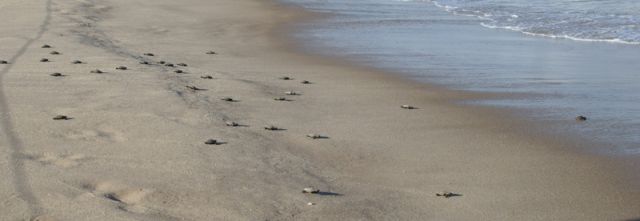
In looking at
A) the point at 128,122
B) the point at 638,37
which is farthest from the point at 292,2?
the point at 128,122

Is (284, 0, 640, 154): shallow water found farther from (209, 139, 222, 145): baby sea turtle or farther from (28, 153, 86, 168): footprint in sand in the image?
(28, 153, 86, 168): footprint in sand

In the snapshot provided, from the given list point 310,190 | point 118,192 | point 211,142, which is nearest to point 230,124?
point 211,142

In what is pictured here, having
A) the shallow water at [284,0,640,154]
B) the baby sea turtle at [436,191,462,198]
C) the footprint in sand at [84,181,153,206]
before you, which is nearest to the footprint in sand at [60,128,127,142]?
the footprint in sand at [84,181,153,206]

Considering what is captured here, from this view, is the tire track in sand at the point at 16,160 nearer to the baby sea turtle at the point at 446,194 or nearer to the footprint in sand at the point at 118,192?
the footprint in sand at the point at 118,192

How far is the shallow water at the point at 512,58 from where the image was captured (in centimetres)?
772

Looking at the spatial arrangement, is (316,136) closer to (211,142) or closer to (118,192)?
(211,142)

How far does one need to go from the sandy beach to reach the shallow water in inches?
17.1

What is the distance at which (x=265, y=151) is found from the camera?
5.83 m

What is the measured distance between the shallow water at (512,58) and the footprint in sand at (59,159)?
3.22 metres

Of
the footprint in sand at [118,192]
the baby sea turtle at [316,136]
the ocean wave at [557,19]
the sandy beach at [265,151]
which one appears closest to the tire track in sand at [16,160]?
the sandy beach at [265,151]

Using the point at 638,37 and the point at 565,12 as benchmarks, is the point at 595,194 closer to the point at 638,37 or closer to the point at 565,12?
the point at 638,37

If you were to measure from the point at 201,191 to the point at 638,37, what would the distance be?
386 inches

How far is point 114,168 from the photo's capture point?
16.9 feet

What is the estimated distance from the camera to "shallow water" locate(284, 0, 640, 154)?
25.3 feet
